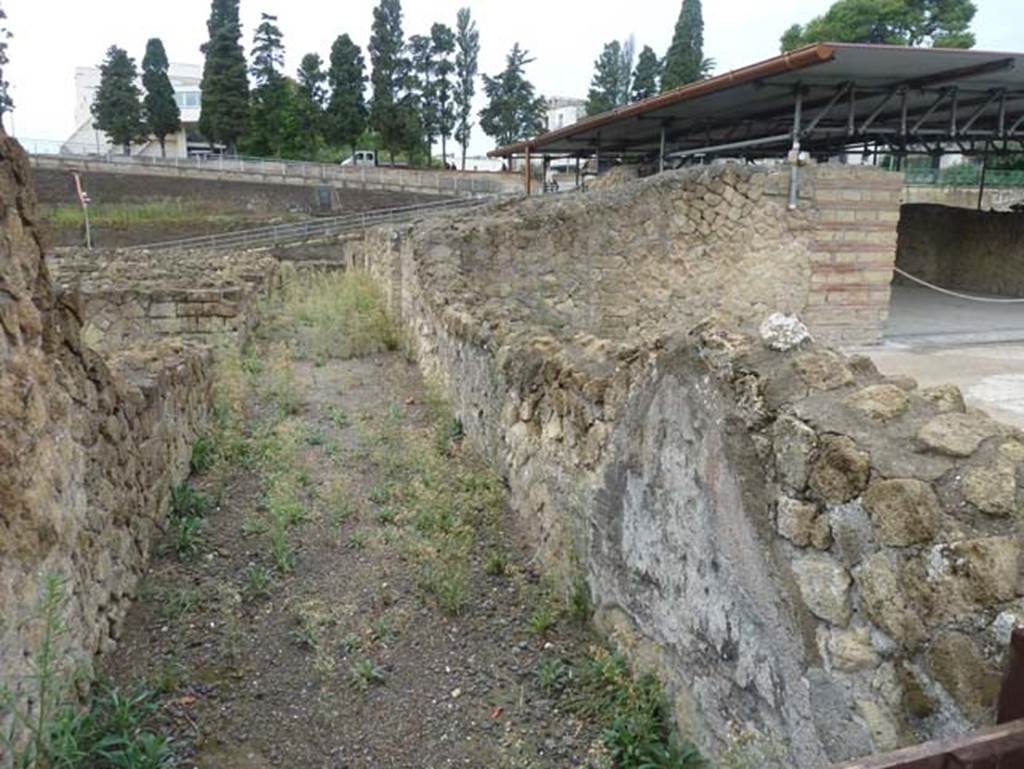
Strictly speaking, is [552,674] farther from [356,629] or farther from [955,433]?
[955,433]

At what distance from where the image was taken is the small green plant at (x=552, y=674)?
300cm

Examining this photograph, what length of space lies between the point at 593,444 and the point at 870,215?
696 cm

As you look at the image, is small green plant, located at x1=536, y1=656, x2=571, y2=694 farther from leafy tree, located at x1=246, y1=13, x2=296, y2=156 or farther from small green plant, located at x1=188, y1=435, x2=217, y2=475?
leafy tree, located at x1=246, y1=13, x2=296, y2=156

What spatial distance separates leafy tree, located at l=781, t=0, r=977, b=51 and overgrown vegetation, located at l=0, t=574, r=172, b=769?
4316cm

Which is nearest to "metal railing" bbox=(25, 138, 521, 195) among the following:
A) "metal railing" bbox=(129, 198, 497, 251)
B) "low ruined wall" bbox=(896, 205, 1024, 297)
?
"metal railing" bbox=(129, 198, 497, 251)

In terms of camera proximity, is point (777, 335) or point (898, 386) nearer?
point (898, 386)

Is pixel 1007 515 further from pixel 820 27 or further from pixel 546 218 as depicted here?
pixel 820 27

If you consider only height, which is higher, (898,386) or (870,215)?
(870,215)

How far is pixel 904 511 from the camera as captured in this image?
1802 millimetres

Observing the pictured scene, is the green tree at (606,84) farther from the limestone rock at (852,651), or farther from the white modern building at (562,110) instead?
the limestone rock at (852,651)

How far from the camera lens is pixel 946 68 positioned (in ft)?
28.4

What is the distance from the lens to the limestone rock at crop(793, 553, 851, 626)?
195 centimetres

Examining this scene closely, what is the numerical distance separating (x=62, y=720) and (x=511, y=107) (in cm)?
5162

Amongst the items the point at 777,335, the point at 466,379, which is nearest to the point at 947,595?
the point at 777,335
